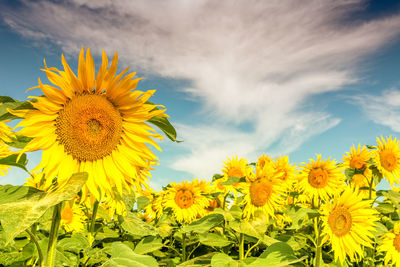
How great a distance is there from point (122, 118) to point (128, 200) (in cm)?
57

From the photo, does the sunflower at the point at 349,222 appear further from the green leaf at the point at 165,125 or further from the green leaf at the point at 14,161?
the green leaf at the point at 14,161

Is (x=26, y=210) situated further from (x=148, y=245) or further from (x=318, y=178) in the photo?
(x=318, y=178)

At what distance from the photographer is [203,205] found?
16.5 ft

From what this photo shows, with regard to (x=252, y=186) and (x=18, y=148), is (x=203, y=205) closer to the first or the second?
(x=252, y=186)

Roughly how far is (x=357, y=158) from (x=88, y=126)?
4.77 m

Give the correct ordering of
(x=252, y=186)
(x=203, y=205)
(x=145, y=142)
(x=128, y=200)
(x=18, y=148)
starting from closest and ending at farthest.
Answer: (x=18, y=148), (x=145, y=142), (x=128, y=200), (x=252, y=186), (x=203, y=205)

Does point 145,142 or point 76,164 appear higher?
point 145,142

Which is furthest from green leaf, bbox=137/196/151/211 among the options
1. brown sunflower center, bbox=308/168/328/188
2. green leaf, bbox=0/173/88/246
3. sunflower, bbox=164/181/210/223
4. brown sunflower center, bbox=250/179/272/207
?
brown sunflower center, bbox=308/168/328/188

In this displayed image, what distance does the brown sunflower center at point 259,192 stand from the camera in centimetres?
371

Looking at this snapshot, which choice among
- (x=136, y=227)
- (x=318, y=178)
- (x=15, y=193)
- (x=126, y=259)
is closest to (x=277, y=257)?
(x=136, y=227)

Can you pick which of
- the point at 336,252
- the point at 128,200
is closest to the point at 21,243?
the point at 128,200

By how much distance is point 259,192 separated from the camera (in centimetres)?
372

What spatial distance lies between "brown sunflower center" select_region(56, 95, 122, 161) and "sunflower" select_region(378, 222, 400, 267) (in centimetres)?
400

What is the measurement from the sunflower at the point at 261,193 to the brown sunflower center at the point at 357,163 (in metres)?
2.09
